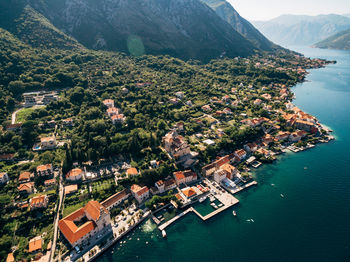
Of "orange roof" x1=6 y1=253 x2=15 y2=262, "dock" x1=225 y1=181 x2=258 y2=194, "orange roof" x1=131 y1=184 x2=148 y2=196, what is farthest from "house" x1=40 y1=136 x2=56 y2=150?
"dock" x1=225 y1=181 x2=258 y2=194

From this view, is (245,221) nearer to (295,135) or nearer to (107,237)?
(107,237)

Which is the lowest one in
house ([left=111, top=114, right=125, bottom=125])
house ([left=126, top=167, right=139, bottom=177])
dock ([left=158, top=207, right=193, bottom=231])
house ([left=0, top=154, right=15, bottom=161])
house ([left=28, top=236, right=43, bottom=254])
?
house ([left=0, top=154, right=15, bottom=161])

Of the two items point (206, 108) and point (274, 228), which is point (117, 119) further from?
point (274, 228)

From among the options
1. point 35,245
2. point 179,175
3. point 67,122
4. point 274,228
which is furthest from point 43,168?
point 274,228

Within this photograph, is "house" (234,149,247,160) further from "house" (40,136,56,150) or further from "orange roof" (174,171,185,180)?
"house" (40,136,56,150)

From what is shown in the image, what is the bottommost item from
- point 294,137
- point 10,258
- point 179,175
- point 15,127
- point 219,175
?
point 10,258

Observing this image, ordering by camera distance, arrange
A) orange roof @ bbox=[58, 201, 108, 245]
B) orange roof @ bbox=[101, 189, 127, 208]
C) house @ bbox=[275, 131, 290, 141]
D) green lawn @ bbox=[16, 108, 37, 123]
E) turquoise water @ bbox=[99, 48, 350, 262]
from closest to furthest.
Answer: orange roof @ bbox=[58, 201, 108, 245] < turquoise water @ bbox=[99, 48, 350, 262] < orange roof @ bbox=[101, 189, 127, 208] < green lawn @ bbox=[16, 108, 37, 123] < house @ bbox=[275, 131, 290, 141]

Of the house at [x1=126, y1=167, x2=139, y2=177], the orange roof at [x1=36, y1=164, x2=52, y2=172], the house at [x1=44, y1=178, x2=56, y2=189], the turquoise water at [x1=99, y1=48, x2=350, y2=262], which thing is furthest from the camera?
the house at [x1=126, y1=167, x2=139, y2=177]
